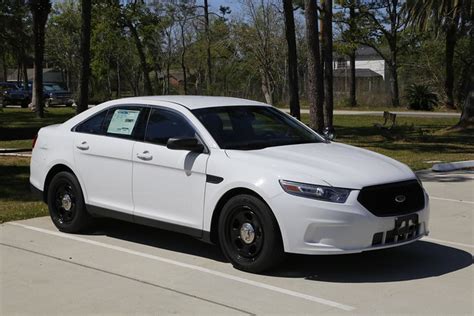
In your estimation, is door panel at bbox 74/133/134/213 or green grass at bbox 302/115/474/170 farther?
green grass at bbox 302/115/474/170

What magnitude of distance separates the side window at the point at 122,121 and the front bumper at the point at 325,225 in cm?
205

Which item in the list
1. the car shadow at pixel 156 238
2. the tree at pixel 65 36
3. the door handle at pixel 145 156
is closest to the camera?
the door handle at pixel 145 156

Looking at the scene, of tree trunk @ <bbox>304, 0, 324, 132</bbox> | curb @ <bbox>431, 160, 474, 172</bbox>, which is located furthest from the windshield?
tree trunk @ <bbox>304, 0, 324, 132</bbox>

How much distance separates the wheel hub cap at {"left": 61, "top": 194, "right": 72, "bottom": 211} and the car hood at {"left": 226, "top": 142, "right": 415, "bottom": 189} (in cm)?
225

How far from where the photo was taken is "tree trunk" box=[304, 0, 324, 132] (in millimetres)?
16312

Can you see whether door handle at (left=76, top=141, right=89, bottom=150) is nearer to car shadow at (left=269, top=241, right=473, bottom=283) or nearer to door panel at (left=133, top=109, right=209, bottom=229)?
door panel at (left=133, top=109, right=209, bottom=229)

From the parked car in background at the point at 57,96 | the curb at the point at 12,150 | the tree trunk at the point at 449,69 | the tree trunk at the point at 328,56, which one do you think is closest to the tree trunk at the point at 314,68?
the tree trunk at the point at 328,56

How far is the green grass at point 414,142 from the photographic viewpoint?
1441cm

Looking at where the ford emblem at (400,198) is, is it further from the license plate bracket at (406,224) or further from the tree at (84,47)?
the tree at (84,47)

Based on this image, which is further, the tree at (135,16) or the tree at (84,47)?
the tree at (135,16)

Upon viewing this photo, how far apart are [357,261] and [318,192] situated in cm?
117

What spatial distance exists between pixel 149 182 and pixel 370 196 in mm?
2183

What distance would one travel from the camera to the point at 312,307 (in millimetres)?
4758

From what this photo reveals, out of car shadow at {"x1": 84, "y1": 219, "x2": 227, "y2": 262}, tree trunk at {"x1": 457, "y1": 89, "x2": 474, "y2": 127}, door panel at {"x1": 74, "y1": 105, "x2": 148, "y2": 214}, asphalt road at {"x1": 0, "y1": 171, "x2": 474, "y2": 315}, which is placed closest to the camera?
asphalt road at {"x1": 0, "y1": 171, "x2": 474, "y2": 315}
